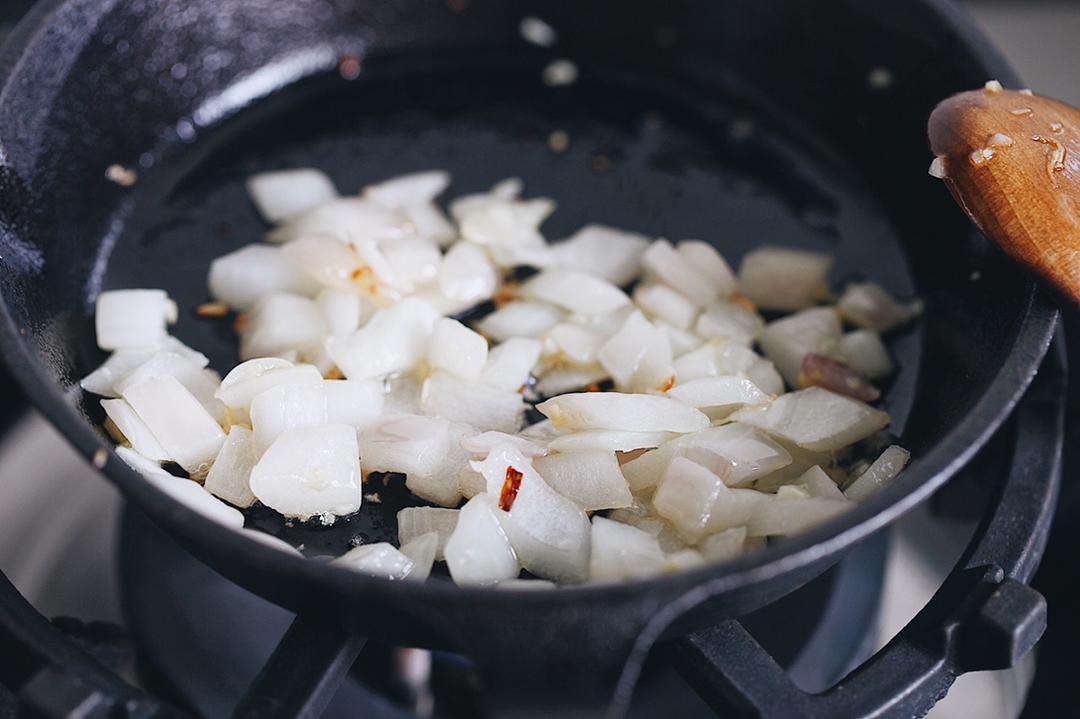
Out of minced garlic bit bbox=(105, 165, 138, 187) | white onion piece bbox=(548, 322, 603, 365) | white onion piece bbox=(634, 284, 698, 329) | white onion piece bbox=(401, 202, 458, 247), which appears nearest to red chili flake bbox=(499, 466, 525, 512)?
white onion piece bbox=(548, 322, 603, 365)

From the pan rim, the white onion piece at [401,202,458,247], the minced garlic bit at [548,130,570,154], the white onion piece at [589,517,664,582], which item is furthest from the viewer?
the minced garlic bit at [548,130,570,154]

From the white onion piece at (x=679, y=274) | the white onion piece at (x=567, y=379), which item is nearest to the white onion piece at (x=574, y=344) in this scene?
the white onion piece at (x=567, y=379)

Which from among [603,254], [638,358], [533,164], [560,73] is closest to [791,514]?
[638,358]

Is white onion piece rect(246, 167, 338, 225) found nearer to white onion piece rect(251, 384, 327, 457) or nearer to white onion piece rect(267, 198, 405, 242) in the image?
white onion piece rect(267, 198, 405, 242)

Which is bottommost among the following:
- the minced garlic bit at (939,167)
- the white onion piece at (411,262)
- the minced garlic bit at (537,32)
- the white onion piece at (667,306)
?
the white onion piece at (667,306)

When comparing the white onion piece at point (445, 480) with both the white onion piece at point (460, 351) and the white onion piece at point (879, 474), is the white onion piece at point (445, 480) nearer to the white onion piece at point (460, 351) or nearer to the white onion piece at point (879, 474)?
the white onion piece at point (460, 351)

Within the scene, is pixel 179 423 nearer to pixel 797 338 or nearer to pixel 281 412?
pixel 281 412

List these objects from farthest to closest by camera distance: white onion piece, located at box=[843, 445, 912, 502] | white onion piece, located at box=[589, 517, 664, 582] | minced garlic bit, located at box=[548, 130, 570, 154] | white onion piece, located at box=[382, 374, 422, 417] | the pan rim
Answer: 1. minced garlic bit, located at box=[548, 130, 570, 154]
2. white onion piece, located at box=[382, 374, 422, 417]
3. white onion piece, located at box=[843, 445, 912, 502]
4. white onion piece, located at box=[589, 517, 664, 582]
5. the pan rim

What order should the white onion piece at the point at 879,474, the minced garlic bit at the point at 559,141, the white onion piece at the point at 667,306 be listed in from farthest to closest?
the minced garlic bit at the point at 559,141 < the white onion piece at the point at 667,306 < the white onion piece at the point at 879,474
